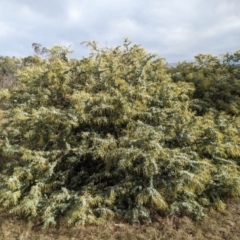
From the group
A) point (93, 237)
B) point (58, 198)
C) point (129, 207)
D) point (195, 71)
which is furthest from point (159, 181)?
point (195, 71)

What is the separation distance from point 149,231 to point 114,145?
1.09 metres

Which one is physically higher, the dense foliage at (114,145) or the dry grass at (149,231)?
the dense foliage at (114,145)

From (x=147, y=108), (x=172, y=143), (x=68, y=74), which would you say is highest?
(x=68, y=74)

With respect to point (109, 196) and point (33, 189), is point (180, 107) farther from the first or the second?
point (33, 189)

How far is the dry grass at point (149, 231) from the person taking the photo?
3.04 metres

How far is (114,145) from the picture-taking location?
134 inches

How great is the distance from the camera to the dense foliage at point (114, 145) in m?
3.25

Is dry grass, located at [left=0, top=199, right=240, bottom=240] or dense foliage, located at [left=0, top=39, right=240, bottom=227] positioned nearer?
dry grass, located at [left=0, top=199, right=240, bottom=240]

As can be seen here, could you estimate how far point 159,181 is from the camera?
3.30 meters

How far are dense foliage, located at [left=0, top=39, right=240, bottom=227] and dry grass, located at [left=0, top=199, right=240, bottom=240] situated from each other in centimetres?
12

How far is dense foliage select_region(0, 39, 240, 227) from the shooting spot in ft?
10.7

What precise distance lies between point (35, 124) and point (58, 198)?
1.08 meters

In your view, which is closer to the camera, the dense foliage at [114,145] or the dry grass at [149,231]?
the dry grass at [149,231]

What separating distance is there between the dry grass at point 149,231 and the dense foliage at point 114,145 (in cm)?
12
